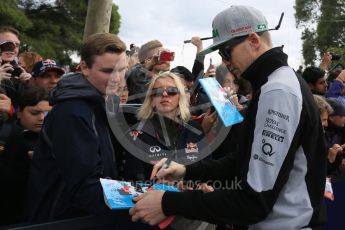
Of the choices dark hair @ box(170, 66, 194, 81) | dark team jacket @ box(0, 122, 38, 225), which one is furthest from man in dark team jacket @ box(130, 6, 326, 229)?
dark hair @ box(170, 66, 194, 81)

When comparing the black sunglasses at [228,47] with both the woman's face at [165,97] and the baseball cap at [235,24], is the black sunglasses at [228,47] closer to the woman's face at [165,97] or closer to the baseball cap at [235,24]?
the baseball cap at [235,24]

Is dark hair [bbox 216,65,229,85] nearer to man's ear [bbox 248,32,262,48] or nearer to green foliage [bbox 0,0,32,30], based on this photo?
man's ear [bbox 248,32,262,48]

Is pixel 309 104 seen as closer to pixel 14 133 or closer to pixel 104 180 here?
pixel 104 180

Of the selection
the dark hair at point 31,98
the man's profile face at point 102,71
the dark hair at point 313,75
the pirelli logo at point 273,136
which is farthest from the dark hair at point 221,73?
the pirelli logo at point 273,136

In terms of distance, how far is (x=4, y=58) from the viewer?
4.79m

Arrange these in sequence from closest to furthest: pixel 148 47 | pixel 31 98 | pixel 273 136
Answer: pixel 273 136 < pixel 31 98 < pixel 148 47

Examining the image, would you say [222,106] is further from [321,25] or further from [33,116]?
[321,25]

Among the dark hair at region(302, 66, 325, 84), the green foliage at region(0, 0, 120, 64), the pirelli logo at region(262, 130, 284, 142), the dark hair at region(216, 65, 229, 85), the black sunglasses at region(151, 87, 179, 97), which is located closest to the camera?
the pirelli logo at region(262, 130, 284, 142)

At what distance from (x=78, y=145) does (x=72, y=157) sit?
6cm

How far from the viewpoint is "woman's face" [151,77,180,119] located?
11.7 ft

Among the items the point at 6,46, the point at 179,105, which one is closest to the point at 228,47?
the point at 179,105

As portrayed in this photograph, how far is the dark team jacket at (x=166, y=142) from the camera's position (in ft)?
10.3

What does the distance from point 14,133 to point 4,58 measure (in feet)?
6.95

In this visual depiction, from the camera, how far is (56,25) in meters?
29.0
